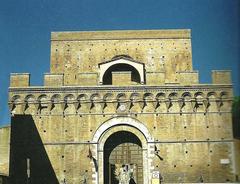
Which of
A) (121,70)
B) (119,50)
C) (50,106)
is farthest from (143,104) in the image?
(119,50)

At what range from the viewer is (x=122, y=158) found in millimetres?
25922

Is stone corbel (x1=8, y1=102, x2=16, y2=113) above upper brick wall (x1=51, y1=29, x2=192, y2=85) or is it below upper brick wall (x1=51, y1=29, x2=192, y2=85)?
below

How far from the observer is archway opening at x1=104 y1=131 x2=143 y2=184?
25.8 meters

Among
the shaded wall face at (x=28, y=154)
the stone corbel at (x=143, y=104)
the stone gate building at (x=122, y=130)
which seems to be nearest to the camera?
the shaded wall face at (x=28, y=154)

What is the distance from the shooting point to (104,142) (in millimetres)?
25578

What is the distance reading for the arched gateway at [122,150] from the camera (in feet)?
83.5

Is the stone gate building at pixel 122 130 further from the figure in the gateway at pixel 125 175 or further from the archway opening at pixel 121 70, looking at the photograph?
the archway opening at pixel 121 70

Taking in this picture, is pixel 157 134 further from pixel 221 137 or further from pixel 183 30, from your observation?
pixel 183 30

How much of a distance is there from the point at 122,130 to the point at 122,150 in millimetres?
1216

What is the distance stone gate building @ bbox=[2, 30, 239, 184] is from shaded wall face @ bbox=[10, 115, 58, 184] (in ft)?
0.17

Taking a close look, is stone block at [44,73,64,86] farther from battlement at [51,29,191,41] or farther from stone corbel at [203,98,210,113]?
stone corbel at [203,98,210,113]

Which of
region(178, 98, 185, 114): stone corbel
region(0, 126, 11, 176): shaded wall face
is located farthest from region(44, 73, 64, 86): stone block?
region(178, 98, 185, 114): stone corbel

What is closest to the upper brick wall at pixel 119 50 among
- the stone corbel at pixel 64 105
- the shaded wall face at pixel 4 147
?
the stone corbel at pixel 64 105

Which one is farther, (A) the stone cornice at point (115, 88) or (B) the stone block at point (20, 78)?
(B) the stone block at point (20, 78)
